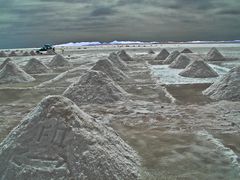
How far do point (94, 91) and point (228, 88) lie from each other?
11.8 feet

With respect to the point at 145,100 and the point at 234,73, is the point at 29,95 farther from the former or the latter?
the point at 234,73

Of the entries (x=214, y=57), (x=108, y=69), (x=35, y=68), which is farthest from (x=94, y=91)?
(x=214, y=57)

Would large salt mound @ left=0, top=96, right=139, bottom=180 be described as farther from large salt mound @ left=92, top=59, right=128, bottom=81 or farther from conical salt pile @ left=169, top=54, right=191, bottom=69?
conical salt pile @ left=169, top=54, right=191, bottom=69

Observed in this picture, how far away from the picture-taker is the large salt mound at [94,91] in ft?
26.8

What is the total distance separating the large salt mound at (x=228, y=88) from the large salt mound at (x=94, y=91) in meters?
2.48

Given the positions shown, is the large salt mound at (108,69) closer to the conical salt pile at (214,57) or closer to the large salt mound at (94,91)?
the large salt mound at (94,91)

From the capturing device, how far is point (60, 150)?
11.6 ft

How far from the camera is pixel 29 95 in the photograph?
993cm

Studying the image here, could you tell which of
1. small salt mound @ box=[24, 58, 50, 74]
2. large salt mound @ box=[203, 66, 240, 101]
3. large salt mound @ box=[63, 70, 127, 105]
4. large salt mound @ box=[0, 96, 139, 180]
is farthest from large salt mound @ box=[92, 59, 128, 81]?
large salt mound @ box=[0, 96, 139, 180]

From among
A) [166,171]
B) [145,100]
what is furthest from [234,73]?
[166,171]

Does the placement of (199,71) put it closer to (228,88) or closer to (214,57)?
(228,88)

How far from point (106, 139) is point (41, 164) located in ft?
2.86

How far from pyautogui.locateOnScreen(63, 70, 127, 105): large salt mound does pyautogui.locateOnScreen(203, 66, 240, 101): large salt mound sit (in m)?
2.48

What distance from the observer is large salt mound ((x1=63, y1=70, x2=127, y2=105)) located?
816 centimetres
